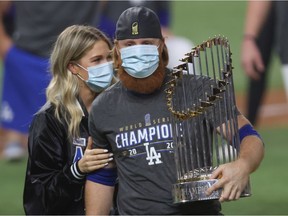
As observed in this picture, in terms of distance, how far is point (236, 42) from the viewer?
59.0 ft

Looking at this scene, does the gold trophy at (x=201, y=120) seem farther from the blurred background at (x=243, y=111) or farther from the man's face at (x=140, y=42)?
the blurred background at (x=243, y=111)

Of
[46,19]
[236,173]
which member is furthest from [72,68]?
[46,19]

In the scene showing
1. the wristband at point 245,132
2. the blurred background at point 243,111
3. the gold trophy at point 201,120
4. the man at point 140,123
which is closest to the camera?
the gold trophy at point 201,120

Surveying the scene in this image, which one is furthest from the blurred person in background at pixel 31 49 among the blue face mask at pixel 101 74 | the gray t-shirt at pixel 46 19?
the blue face mask at pixel 101 74

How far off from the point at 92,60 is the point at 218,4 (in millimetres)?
17050

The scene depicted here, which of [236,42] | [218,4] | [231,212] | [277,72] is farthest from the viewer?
[218,4]

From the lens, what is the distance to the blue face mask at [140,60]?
4914 millimetres

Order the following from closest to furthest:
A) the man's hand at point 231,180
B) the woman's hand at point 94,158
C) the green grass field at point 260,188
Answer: the man's hand at point 231,180
the woman's hand at point 94,158
the green grass field at point 260,188

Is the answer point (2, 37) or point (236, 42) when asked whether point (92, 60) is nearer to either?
point (2, 37)

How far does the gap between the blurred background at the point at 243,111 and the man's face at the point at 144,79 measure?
2.98 metres

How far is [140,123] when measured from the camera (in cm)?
497

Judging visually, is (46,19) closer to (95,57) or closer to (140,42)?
(95,57)

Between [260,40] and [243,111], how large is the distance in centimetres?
A: 135

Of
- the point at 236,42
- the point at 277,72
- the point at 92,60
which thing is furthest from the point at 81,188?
the point at 236,42
